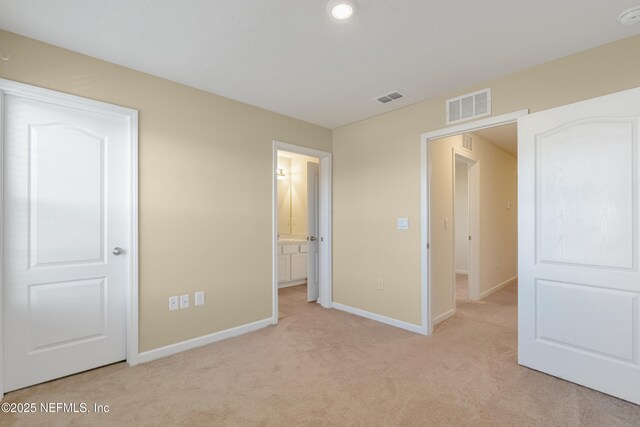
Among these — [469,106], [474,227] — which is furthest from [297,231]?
[469,106]

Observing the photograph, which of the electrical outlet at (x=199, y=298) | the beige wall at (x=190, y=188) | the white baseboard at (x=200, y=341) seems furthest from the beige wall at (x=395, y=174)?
the electrical outlet at (x=199, y=298)

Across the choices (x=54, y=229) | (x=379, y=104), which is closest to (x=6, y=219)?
(x=54, y=229)

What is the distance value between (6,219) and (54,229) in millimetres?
262

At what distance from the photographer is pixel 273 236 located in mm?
3562

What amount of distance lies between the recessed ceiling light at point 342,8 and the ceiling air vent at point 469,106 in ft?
5.31

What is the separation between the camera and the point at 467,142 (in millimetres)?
4367

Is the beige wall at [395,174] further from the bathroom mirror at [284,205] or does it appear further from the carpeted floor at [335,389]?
the bathroom mirror at [284,205]

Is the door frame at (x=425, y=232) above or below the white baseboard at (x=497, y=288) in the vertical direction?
above

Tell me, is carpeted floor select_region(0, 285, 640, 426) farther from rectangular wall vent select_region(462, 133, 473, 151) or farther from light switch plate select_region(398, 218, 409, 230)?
rectangular wall vent select_region(462, 133, 473, 151)

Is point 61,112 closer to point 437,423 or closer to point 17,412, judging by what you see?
point 17,412

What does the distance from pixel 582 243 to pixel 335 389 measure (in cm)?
210

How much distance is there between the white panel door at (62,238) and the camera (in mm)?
2117

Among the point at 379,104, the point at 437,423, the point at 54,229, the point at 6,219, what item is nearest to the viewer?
the point at 437,423

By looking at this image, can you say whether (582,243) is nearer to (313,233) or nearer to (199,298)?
(313,233)
